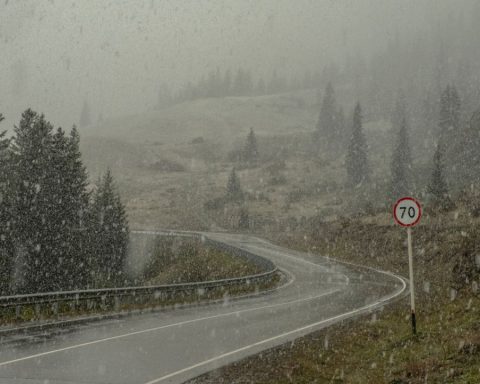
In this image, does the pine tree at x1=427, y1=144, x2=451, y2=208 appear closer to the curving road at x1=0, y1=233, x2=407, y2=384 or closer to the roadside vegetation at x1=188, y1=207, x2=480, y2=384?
the roadside vegetation at x1=188, y1=207, x2=480, y2=384

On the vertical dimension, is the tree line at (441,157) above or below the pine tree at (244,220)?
above

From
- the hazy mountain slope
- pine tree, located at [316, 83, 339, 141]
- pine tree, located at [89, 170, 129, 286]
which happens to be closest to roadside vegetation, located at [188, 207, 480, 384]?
pine tree, located at [89, 170, 129, 286]

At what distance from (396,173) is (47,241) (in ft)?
166

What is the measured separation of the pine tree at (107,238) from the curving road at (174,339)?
83.0ft

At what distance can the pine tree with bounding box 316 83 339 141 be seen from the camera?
121375 mm

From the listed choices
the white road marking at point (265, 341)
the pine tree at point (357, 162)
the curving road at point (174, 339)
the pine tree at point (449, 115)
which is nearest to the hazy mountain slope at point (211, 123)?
the pine tree at point (357, 162)

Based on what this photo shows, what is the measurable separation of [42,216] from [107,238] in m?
10.0

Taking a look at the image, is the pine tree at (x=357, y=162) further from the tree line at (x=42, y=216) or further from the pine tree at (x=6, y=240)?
the pine tree at (x=6, y=240)

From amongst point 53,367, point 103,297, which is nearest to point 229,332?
point 53,367

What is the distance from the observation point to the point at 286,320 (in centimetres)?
1606

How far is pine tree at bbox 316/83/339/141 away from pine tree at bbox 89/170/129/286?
3323 inches

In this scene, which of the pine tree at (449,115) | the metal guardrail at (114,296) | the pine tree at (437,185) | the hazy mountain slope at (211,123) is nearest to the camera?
the metal guardrail at (114,296)

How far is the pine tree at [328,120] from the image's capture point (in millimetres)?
121375

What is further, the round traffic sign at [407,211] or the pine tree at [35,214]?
the pine tree at [35,214]
